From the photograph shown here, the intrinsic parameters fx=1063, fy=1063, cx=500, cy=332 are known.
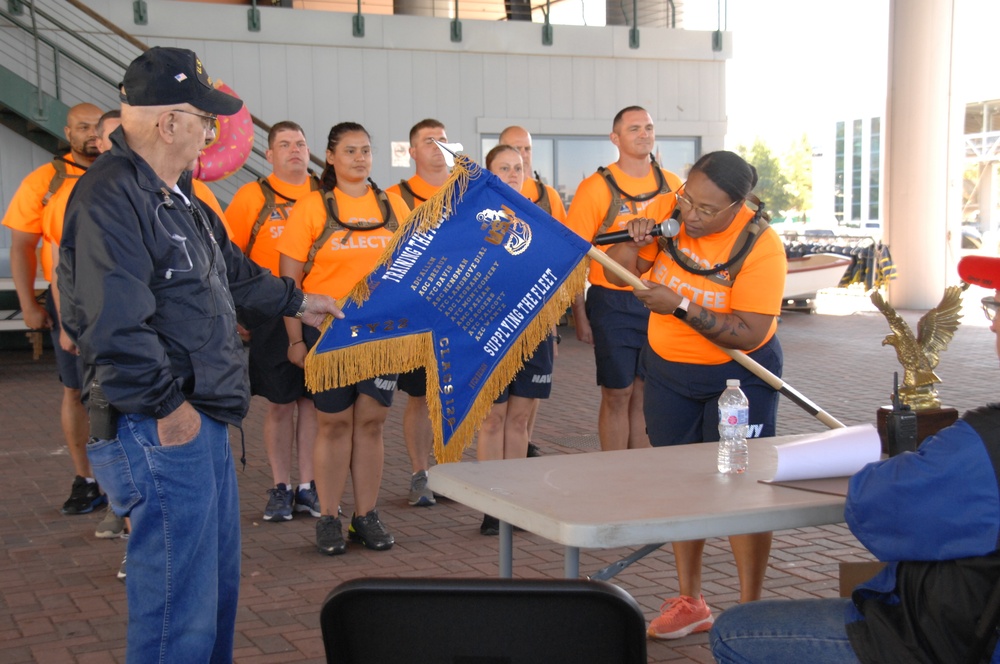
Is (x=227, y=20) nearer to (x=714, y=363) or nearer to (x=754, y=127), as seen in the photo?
(x=714, y=363)

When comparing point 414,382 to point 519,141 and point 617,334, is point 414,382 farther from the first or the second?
point 519,141

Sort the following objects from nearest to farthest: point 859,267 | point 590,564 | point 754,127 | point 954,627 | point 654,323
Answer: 1. point 954,627
2. point 654,323
3. point 590,564
4. point 859,267
5. point 754,127

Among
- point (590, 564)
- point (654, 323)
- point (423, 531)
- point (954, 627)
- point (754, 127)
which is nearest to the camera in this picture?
point (954, 627)

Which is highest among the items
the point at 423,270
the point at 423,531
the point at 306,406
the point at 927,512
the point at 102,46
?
the point at 102,46

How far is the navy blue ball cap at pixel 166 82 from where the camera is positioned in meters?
2.89

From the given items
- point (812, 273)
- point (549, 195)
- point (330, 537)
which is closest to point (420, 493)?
point (330, 537)

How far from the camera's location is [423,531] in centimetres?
578

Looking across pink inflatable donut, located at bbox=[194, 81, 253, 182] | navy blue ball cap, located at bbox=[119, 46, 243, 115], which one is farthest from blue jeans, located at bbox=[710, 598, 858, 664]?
pink inflatable donut, located at bbox=[194, 81, 253, 182]

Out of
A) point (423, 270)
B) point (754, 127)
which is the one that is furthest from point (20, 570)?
point (754, 127)

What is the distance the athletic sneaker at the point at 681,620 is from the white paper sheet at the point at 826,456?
143 centimetres

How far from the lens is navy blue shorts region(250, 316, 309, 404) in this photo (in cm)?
581

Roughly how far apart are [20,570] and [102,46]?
9770mm

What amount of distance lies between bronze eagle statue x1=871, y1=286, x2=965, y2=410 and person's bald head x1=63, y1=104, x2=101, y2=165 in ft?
13.3

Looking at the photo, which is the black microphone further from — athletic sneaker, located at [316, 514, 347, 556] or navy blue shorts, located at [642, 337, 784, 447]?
athletic sneaker, located at [316, 514, 347, 556]
